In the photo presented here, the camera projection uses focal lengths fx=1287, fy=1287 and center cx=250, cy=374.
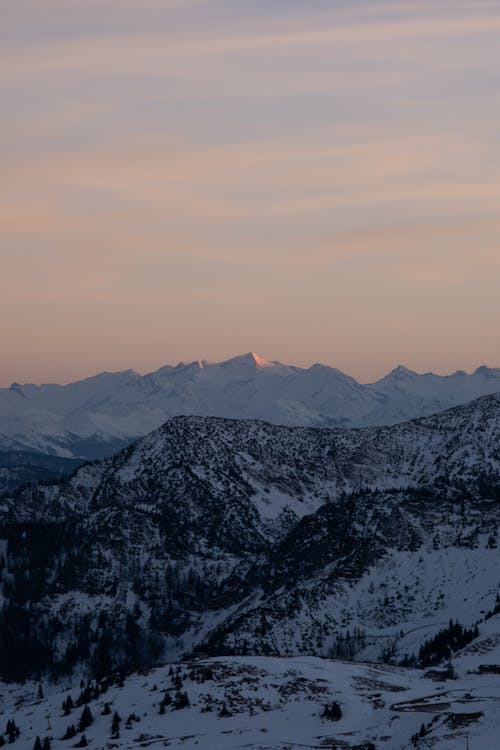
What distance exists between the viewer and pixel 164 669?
15712cm

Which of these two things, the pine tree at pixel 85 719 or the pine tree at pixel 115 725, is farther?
the pine tree at pixel 85 719

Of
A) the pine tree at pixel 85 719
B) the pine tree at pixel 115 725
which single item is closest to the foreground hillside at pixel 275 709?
the pine tree at pixel 115 725

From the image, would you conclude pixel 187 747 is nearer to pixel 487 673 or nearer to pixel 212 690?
pixel 212 690

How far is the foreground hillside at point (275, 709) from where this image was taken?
120 metres

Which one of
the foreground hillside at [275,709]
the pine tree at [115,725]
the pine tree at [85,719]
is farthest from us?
the pine tree at [85,719]

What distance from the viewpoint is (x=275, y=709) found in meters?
136

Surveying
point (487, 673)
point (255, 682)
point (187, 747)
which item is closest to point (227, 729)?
point (187, 747)

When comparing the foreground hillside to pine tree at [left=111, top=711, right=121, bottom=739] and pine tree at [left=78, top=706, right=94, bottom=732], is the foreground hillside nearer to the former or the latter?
pine tree at [left=111, top=711, right=121, bottom=739]

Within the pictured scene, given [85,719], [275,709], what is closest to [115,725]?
[85,719]

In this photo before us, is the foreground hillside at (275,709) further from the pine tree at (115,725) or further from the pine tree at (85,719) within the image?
the pine tree at (85,719)

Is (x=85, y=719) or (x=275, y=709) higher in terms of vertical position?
(x=85, y=719)

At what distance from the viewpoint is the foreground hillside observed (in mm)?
120062

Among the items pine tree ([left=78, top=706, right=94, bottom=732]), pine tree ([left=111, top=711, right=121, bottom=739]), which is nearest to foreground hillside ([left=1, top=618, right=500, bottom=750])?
pine tree ([left=111, top=711, right=121, bottom=739])

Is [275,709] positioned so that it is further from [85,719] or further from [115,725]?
[85,719]
